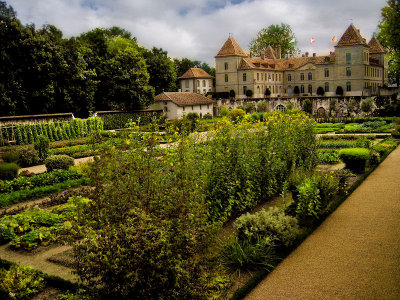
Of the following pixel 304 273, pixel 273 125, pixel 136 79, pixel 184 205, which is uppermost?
pixel 136 79

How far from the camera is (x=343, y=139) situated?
24.4 meters

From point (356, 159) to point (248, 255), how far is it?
8.52m

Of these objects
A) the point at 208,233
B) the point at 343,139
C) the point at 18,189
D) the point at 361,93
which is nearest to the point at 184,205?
the point at 208,233

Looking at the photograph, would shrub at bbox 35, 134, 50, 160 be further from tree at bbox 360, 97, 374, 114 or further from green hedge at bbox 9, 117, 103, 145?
tree at bbox 360, 97, 374, 114

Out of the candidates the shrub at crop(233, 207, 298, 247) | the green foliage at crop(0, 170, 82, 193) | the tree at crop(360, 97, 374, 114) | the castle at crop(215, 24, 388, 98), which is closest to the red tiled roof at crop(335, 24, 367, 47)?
the castle at crop(215, 24, 388, 98)

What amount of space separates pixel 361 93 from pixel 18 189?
52804 millimetres

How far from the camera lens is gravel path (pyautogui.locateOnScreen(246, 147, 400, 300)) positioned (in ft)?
20.4

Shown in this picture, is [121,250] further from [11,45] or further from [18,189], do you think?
[11,45]

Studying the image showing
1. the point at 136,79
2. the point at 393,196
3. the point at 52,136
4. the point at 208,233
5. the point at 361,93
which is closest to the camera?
the point at 208,233

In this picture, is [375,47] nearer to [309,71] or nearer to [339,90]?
[309,71]

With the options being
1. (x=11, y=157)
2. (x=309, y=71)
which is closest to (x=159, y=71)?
(x=309, y=71)

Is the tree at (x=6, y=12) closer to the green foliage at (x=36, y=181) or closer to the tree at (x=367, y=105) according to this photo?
the green foliage at (x=36, y=181)

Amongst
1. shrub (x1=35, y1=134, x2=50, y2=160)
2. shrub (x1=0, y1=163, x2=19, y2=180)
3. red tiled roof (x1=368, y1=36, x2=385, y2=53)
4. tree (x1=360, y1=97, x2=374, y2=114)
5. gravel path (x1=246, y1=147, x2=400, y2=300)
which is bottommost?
gravel path (x1=246, y1=147, x2=400, y2=300)

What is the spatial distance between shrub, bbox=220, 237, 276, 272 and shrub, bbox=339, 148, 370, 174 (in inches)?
308
